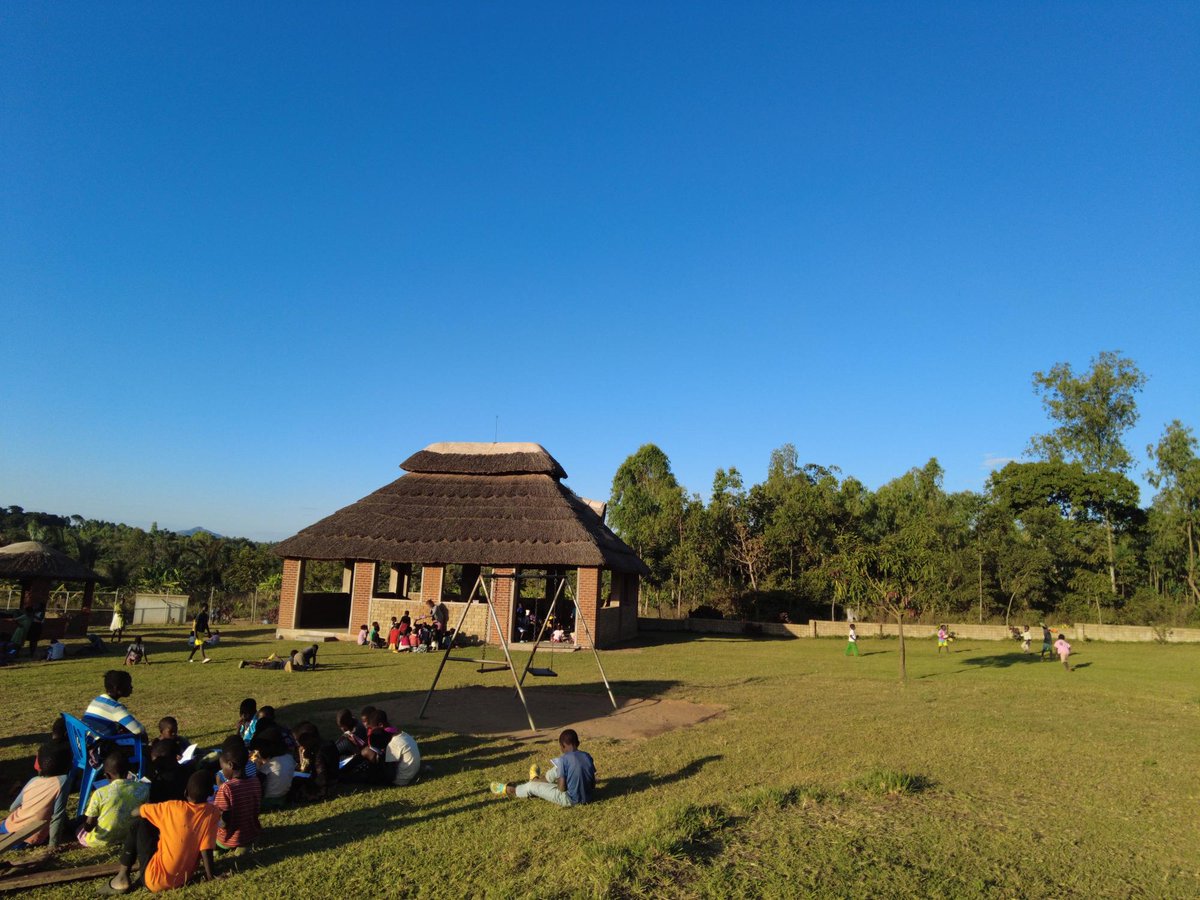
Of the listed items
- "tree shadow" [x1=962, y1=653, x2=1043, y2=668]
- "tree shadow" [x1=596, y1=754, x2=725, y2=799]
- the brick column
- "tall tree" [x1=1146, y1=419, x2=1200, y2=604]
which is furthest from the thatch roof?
"tall tree" [x1=1146, y1=419, x2=1200, y2=604]

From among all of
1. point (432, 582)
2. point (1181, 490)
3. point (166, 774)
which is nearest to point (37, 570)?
point (432, 582)

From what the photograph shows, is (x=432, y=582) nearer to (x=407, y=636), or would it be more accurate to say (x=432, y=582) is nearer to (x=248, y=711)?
(x=407, y=636)

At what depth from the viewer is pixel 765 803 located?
24.3 ft

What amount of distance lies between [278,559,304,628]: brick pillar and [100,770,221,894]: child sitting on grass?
22.4 m

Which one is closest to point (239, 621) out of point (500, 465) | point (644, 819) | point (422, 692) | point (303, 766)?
point (500, 465)

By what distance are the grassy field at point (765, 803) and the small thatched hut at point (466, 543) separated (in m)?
9.29

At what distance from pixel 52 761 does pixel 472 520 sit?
2152 centimetres

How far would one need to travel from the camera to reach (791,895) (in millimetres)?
5414

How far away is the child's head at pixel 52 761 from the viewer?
6082 mm

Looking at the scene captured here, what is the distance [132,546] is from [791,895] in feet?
199

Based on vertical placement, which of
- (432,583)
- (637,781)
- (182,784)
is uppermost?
(432,583)

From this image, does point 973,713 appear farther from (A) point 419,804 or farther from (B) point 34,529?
(B) point 34,529

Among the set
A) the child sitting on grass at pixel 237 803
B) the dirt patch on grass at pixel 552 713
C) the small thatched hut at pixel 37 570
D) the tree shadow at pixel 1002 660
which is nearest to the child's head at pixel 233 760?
the child sitting on grass at pixel 237 803

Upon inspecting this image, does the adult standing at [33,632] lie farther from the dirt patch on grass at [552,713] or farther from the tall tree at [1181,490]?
the tall tree at [1181,490]
